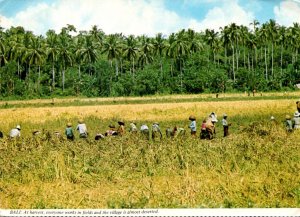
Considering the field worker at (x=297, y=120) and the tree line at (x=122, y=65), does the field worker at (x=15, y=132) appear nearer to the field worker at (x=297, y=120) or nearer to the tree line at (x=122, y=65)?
the tree line at (x=122, y=65)

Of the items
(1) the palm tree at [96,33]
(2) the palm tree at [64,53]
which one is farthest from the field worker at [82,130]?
(2) the palm tree at [64,53]

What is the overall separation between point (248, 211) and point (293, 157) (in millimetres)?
2033

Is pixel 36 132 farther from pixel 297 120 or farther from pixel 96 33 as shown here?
pixel 96 33

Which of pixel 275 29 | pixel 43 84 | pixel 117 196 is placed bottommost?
pixel 117 196

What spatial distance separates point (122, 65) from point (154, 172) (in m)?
17.8

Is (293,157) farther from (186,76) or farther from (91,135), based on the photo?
(186,76)

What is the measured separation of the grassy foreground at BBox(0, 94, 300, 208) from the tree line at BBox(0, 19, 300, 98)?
3474mm

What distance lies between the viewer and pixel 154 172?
645 centimetres

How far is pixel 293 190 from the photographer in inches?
214

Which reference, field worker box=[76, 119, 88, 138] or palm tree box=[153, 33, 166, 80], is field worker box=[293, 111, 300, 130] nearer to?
field worker box=[76, 119, 88, 138]

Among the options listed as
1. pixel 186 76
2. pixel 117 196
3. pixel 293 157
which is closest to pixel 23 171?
pixel 117 196

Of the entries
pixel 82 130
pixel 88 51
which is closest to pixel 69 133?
pixel 82 130

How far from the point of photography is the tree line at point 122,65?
16069 mm

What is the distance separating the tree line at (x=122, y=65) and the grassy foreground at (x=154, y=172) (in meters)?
3.47
